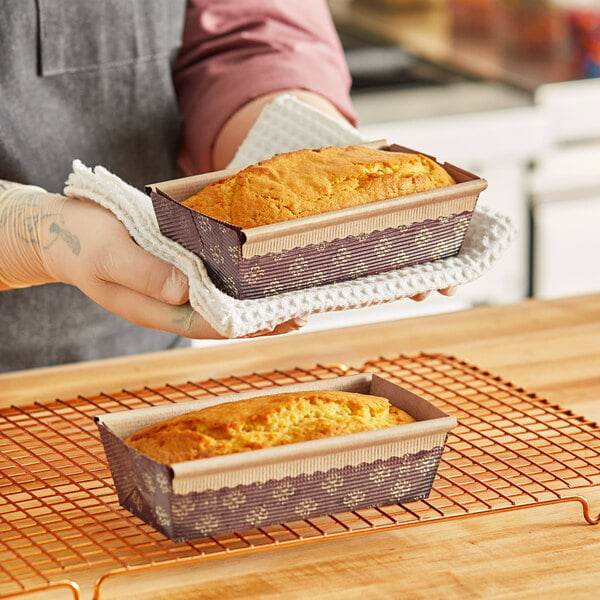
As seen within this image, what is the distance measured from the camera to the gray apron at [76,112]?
1.28m

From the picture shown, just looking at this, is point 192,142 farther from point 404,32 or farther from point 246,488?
point 404,32

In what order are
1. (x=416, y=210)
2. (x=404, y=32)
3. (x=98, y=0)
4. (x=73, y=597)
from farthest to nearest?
(x=404, y=32) < (x=98, y=0) < (x=416, y=210) < (x=73, y=597)

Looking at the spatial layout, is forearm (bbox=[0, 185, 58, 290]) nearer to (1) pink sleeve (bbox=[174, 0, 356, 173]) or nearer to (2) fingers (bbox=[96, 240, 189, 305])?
(2) fingers (bbox=[96, 240, 189, 305])

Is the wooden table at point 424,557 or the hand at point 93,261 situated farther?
the hand at point 93,261

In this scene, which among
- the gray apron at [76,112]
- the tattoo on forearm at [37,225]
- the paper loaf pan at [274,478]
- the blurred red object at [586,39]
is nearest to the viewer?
the paper loaf pan at [274,478]

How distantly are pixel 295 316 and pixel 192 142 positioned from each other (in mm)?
591

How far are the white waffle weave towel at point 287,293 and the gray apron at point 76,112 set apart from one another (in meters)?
0.33

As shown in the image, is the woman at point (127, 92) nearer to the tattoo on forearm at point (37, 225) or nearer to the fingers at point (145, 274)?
the tattoo on forearm at point (37, 225)

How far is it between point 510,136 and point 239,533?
1341mm

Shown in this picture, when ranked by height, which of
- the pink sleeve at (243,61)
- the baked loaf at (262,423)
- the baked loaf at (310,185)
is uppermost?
the pink sleeve at (243,61)

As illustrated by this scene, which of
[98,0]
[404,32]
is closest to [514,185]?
[404,32]

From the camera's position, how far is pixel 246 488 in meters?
0.79

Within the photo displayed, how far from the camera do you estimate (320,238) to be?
2.82 ft

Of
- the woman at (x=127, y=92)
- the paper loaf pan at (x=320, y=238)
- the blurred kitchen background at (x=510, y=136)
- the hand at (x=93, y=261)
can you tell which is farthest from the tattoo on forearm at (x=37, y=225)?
the blurred kitchen background at (x=510, y=136)
